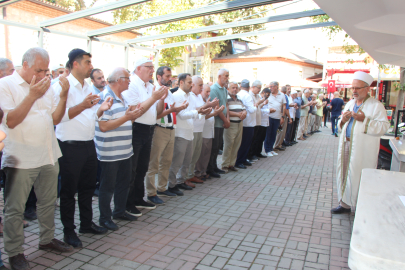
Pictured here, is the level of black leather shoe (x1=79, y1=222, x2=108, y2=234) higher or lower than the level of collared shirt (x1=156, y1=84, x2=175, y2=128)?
lower

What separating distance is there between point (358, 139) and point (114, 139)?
3.46 meters

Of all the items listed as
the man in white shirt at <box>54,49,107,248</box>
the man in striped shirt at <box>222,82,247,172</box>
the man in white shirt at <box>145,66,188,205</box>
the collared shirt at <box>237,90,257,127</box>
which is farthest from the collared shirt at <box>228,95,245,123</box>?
the man in white shirt at <box>54,49,107,248</box>

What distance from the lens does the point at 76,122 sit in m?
3.39

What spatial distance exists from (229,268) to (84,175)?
1903 mm

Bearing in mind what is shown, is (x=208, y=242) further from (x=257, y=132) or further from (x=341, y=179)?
(x=257, y=132)

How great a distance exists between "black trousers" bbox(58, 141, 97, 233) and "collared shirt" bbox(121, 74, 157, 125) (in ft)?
2.84

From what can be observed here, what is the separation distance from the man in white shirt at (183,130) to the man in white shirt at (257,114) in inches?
109

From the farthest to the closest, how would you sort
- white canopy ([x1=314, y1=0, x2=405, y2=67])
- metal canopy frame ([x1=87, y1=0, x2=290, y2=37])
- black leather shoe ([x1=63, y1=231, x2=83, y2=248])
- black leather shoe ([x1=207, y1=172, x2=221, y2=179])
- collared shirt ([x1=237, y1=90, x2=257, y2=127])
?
collared shirt ([x1=237, y1=90, x2=257, y2=127])
black leather shoe ([x1=207, y1=172, x2=221, y2=179])
metal canopy frame ([x1=87, y1=0, x2=290, y2=37])
black leather shoe ([x1=63, y1=231, x2=83, y2=248])
white canopy ([x1=314, y1=0, x2=405, y2=67])

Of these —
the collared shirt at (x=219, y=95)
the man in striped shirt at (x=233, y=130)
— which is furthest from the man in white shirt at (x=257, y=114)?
the collared shirt at (x=219, y=95)

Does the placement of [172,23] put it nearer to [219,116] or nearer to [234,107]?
[234,107]

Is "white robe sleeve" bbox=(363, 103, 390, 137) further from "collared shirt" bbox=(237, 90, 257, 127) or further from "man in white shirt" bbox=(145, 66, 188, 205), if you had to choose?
"collared shirt" bbox=(237, 90, 257, 127)

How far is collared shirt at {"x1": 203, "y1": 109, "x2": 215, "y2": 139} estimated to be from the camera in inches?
246

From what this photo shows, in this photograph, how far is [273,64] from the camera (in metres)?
32.5

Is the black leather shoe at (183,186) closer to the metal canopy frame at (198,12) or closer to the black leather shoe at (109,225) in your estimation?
the black leather shoe at (109,225)
